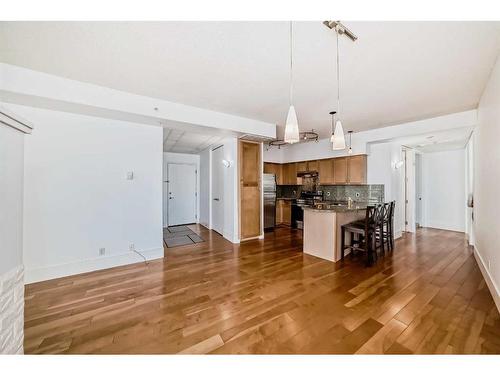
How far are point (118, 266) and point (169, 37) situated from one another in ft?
11.1

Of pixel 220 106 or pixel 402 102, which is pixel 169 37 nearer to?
pixel 220 106

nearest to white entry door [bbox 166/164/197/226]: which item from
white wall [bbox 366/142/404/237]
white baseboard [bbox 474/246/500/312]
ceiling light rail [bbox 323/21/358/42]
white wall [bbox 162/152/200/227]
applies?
white wall [bbox 162/152/200/227]

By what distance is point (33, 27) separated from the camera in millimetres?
1755

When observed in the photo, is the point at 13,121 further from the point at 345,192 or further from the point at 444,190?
the point at 444,190

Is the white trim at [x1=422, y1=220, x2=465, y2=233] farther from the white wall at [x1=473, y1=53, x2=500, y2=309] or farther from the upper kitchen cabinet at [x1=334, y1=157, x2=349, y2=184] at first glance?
the white wall at [x1=473, y1=53, x2=500, y2=309]

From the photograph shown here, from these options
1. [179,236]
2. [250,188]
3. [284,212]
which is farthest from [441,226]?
[179,236]

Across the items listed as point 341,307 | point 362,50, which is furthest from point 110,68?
point 341,307

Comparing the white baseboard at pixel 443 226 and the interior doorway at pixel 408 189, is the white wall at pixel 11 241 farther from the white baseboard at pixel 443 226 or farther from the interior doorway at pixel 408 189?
the white baseboard at pixel 443 226

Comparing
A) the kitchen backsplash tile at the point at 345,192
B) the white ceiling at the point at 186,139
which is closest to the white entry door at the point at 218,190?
the white ceiling at the point at 186,139

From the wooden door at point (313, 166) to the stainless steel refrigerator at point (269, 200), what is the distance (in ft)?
4.28

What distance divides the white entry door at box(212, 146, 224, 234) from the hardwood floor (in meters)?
2.01

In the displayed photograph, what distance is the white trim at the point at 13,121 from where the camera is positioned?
3.54 feet

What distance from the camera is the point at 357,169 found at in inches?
205

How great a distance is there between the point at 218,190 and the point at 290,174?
2768 mm
